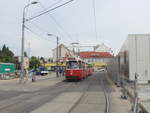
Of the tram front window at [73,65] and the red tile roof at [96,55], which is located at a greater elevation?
the red tile roof at [96,55]

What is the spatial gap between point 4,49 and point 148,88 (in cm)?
13860

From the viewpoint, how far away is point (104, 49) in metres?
182

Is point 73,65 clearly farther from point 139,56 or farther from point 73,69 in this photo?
point 139,56

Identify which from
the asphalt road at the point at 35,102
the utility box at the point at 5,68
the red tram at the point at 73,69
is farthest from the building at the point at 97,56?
the asphalt road at the point at 35,102

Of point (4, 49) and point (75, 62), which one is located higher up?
point (4, 49)

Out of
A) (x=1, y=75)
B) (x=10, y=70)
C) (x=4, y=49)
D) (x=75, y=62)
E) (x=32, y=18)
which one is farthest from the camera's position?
(x=4, y=49)

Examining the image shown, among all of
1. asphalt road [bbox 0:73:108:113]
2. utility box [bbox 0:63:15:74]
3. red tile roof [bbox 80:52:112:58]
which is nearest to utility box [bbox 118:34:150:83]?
asphalt road [bbox 0:73:108:113]

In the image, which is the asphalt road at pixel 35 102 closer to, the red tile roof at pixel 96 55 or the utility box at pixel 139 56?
the utility box at pixel 139 56

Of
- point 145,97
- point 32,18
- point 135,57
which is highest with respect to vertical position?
point 32,18

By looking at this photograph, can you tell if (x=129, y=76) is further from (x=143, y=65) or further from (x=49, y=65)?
(x=49, y=65)

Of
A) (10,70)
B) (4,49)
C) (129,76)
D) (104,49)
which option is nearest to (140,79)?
(129,76)

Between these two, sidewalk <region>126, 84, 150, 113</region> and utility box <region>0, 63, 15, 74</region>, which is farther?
utility box <region>0, 63, 15, 74</region>

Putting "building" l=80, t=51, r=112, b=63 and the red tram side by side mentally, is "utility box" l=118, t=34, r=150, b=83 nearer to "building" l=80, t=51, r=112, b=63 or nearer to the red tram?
the red tram

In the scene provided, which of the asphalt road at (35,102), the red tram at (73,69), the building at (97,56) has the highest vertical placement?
the building at (97,56)
